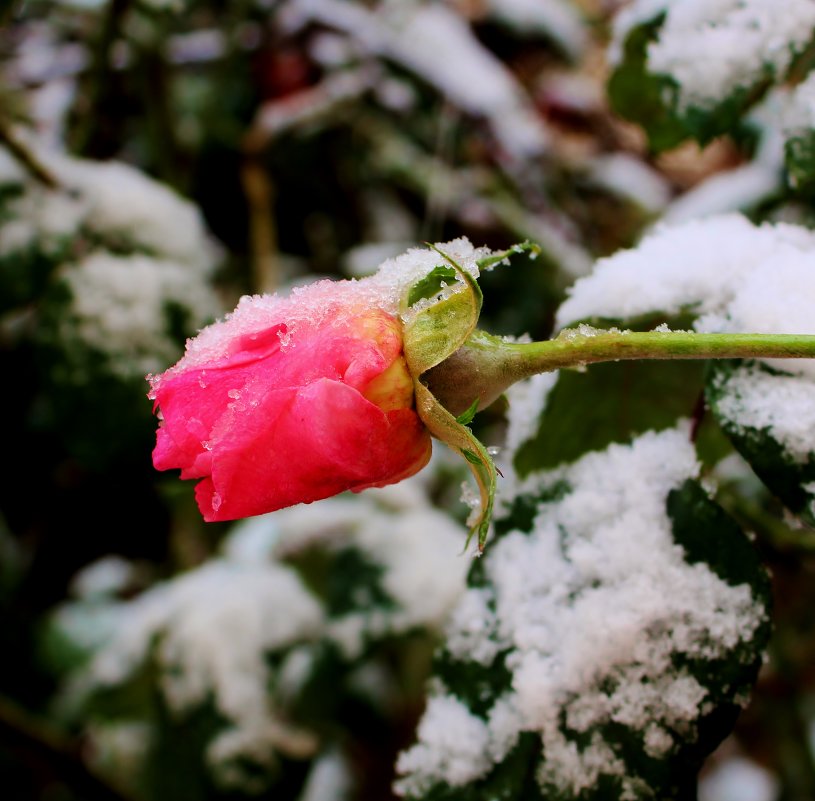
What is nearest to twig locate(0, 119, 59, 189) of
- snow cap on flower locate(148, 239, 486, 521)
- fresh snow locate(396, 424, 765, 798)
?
snow cap on flower locate(148, 239, 486, 521)

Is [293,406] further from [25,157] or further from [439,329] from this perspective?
[25,157]

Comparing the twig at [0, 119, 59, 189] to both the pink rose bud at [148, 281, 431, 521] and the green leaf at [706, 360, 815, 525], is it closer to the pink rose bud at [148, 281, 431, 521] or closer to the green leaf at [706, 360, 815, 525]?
the pink rose bud at [148, 281, 431, 521]

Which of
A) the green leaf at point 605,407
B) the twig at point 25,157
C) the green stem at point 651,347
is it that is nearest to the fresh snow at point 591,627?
the green leaf at point 605,407

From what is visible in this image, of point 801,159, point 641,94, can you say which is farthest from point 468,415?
point 641,94

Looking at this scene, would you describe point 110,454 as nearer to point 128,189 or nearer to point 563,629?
point 128,189

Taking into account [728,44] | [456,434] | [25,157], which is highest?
[728,44]

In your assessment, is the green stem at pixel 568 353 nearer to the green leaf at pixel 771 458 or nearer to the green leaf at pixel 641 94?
the green leaf at pixel 771 458
